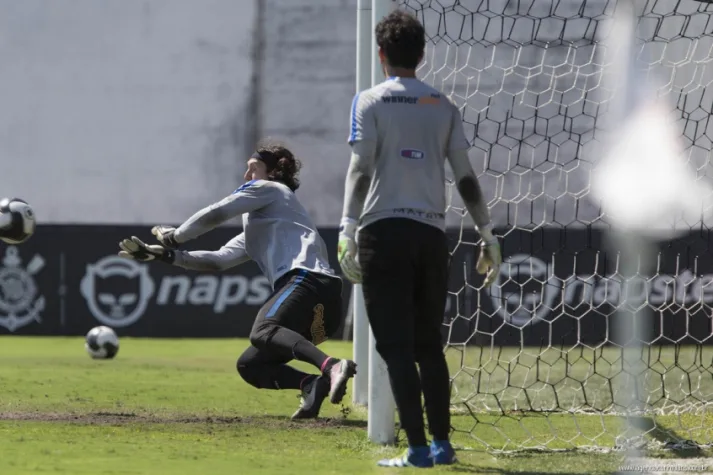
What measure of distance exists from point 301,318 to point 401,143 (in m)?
1.85

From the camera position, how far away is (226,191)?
18766 millimetres

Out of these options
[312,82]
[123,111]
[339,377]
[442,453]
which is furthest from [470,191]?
[123,111]

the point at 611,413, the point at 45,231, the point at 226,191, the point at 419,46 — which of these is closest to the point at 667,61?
the point at 611,413

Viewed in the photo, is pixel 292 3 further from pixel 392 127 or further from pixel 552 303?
pixel 392 127

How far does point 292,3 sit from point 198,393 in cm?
1165

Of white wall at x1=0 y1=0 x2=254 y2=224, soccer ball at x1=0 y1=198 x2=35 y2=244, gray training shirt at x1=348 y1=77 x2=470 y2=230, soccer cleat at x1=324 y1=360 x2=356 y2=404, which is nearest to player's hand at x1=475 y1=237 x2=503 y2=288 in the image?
gray training shirt at x1=348 y1=77 x2=470 y2=230

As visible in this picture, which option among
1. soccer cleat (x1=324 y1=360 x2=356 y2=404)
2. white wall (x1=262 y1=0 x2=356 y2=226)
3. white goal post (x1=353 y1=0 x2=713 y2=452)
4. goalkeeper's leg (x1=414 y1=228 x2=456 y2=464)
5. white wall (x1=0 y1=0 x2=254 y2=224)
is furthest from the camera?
white wall (x1=0 y1=0 x2=254 y2=224)

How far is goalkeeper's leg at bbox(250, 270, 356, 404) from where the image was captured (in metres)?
5.93

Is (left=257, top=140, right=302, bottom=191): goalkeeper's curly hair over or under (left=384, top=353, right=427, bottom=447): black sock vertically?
over

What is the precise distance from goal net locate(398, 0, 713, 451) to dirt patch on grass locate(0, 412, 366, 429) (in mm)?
774

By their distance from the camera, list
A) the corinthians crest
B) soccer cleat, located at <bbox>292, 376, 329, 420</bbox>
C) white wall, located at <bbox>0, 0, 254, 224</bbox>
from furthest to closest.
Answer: white wall, located at <bbox>0, 0, 254, 224</bbox>
the corinthians crest
soccer cleat, located at <bbox>292, 376, 329, 420</bbox>

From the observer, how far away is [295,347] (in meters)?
5.95

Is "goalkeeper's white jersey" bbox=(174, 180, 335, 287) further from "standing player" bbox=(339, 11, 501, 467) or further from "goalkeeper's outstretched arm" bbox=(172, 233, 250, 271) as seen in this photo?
"standing player" bbox=(339, 11, 501, 467)

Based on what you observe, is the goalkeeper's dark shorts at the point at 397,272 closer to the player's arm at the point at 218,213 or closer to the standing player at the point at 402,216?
the standing player at the point at 402,216
